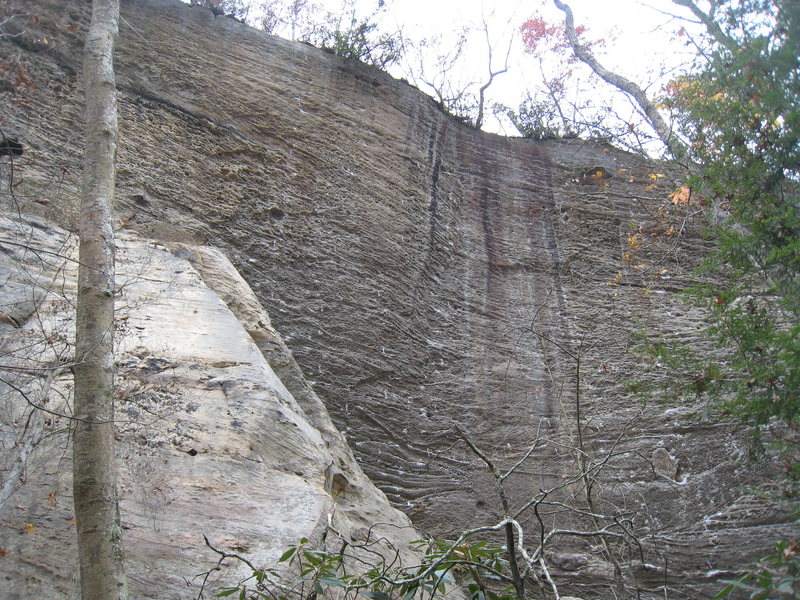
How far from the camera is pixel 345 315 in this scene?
795cm

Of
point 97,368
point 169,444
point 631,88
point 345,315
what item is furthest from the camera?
point 631,88

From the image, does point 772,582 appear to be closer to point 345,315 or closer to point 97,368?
point 97,368

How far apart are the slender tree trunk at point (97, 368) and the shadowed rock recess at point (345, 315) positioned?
576mm

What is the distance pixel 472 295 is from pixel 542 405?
177 centimetres

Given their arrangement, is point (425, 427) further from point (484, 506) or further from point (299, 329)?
point (299, 329)

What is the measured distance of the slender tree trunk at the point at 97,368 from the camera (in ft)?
11.0

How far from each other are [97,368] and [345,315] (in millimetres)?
4219

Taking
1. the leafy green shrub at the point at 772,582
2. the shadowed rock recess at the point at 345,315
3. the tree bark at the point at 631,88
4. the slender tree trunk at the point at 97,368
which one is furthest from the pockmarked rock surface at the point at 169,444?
the tree bark at the point at 631,88

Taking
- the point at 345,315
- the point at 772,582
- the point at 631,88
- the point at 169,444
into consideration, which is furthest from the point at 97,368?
the point at 631,88

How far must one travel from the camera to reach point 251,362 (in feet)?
18.0

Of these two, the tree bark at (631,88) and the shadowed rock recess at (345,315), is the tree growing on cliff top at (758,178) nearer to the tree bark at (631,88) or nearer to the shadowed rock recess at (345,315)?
the shadowed rock recess at (345,315)

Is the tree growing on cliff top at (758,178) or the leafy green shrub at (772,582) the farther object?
the tree growing on cliff top at (758,178)

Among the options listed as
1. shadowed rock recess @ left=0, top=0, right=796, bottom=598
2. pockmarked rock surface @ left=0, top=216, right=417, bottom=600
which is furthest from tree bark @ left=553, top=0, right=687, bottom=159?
pockmarked rock surface @ left=0, top=216, right=417, bottom=600

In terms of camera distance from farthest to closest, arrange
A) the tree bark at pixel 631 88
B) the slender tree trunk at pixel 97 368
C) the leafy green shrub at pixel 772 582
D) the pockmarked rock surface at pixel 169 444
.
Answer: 1. the tree bark at pixel 631 88
2. the pockmarked rock surface at pixel 169 444
3. the slender tree trunk at pixel 97 368
4. the leafy green shrub at pixel 772 582
